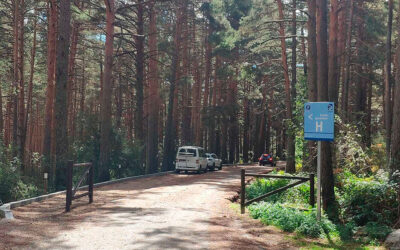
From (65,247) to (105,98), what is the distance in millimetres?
17485

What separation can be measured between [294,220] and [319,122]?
8.22 feet

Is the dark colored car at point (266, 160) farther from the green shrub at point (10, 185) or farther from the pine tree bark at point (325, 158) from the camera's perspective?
the pine tree bark at point (325, 158)

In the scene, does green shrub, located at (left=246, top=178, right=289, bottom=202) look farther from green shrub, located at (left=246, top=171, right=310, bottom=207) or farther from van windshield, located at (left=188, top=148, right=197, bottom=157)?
van windshield, located at (left=188, top=148, right=197, bottom=157)

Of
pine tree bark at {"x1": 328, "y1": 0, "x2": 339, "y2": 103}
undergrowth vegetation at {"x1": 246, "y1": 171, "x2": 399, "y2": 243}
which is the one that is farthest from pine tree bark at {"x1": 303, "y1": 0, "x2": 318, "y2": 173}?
undergrowth vegetation at {"x1": 246, "y1": 171, "x2": 399, "y2": 243}

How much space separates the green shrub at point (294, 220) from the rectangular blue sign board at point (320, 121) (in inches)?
80.6

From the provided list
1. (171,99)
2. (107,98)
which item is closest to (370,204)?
(107,98)

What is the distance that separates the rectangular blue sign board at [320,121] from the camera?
32.3 ft

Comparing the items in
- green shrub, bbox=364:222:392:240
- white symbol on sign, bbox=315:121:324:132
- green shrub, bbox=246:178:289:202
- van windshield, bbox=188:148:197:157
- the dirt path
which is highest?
white symbol on sign, bbox=315:121:324:132

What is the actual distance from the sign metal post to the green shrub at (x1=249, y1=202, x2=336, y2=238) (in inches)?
12.8

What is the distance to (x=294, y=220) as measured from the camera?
34.1ft

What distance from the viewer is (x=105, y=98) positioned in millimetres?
24391

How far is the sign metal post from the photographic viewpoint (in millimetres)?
9844

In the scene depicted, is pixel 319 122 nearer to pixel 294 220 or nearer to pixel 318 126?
pixel 318 126

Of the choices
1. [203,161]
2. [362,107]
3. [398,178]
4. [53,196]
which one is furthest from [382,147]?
[53,196]
